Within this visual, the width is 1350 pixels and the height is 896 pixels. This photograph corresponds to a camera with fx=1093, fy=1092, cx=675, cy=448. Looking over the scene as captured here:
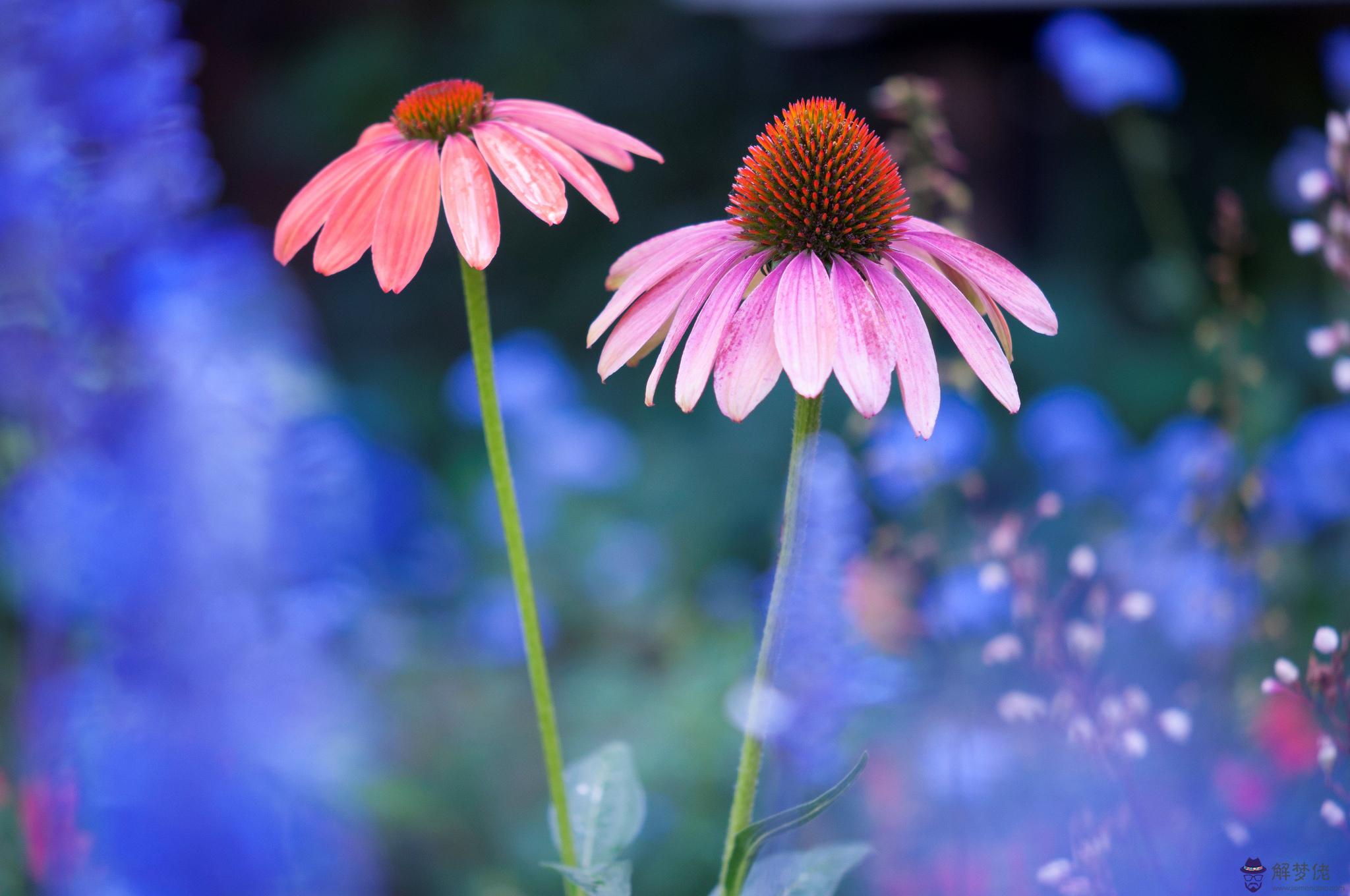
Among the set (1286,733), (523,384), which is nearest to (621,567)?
(523,384)

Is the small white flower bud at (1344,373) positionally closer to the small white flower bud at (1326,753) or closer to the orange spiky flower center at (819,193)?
the small white flower bud at (1326,753)

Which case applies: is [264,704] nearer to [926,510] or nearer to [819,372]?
[926,510]

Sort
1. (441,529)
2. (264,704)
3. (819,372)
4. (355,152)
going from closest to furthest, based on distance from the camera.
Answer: (819,372)
(355,152)
(264,704)
(441,529)

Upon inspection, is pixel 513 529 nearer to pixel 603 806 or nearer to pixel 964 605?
pixel 603 806

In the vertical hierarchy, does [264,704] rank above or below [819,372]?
below

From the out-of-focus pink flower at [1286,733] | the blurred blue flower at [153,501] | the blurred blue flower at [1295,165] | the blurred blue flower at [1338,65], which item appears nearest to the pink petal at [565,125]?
the blurred blue flower at [153,501]

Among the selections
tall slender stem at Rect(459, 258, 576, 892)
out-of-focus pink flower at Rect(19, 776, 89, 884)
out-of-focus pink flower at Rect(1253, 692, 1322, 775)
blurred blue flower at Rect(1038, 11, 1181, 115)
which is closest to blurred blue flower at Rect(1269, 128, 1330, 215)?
blurred blue flower at Rect(1038, 11, 1181, 115)

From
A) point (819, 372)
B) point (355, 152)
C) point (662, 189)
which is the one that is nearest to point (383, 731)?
point (355, 152)

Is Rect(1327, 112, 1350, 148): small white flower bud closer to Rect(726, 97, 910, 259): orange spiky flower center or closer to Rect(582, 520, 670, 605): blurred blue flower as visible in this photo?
Rect(726, 97, 910, 259): orange spiky flower center
